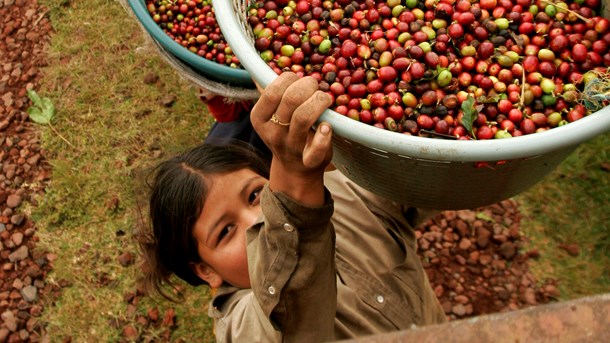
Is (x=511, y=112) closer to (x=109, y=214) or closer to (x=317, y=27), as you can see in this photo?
(x=317, y=27)

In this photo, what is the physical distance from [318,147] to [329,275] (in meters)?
0.43

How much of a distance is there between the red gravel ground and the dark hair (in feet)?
4.51


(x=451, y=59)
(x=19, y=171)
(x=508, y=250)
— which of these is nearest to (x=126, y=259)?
(x=19, y=171)

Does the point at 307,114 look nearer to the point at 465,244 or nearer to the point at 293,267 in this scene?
the point at 293,267

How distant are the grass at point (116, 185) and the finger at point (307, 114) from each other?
168 centimetres

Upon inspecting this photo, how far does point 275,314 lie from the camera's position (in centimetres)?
152

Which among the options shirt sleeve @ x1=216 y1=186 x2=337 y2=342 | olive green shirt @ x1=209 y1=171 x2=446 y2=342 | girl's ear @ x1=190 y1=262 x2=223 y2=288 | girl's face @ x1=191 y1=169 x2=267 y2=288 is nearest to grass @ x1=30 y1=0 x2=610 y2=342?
girl's ear @ x1=190 y1=262 x2=223 y2=288

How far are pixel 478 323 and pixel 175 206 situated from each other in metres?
1.54

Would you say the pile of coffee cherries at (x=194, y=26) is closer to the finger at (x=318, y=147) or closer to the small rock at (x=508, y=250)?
the finger at (x=318, y=147)

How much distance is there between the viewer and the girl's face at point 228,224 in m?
1.96

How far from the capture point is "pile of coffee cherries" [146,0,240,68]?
9.73 ft

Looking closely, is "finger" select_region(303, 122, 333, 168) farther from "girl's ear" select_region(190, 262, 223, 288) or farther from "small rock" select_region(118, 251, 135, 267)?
"small rock" select_region(118, 251, 135, 267)

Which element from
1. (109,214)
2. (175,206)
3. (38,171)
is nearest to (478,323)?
(175,206)

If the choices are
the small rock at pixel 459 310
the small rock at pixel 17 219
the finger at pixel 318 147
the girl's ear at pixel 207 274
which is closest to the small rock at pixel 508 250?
the small rock at pixel 459 310
